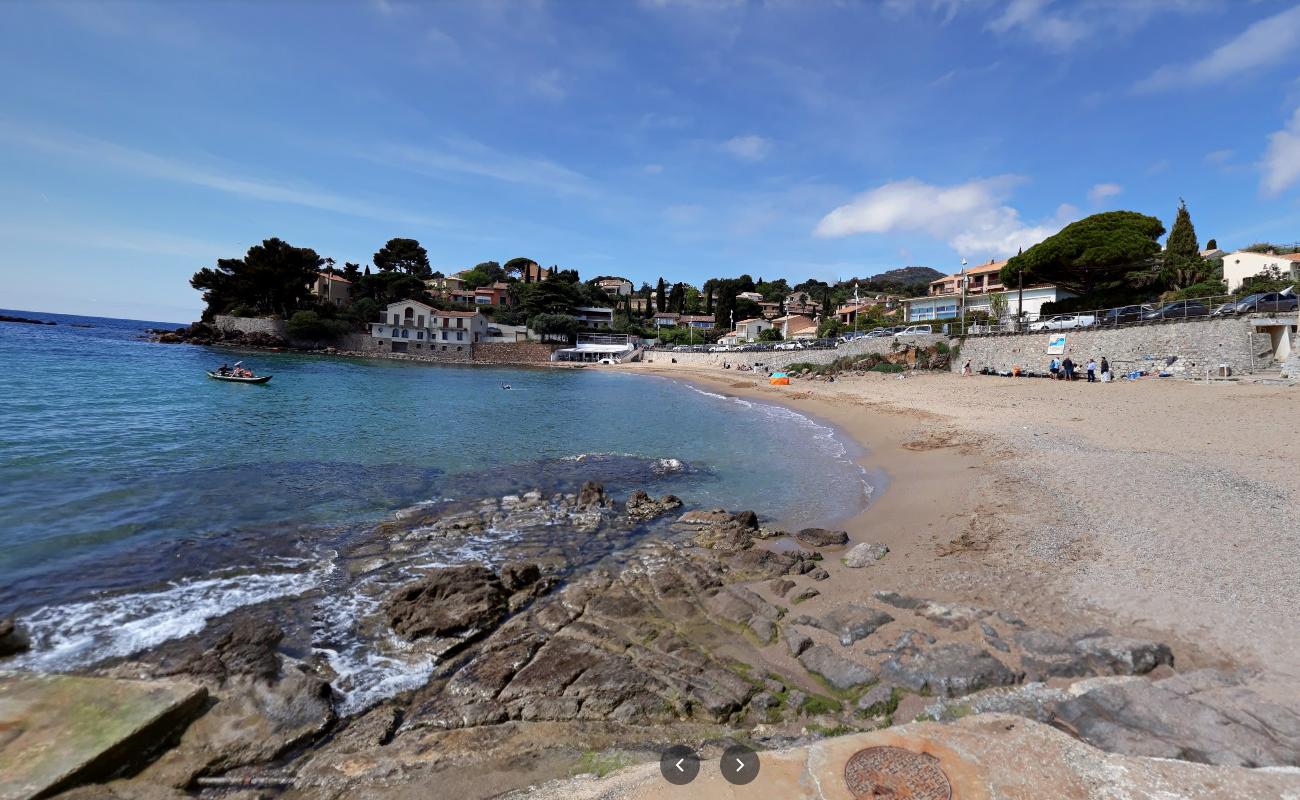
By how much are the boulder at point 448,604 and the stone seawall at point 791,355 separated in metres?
43.2

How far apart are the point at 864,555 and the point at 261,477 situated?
14.4 m

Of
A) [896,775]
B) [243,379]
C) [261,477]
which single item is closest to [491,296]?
[243,379]

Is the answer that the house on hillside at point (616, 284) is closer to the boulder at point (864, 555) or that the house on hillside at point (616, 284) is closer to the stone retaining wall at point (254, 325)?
the stone retaining wall at point (254, 325)

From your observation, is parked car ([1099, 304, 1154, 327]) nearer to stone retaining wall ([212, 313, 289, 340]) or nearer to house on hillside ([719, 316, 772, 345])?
house on hillside ([719, 316, 772, 345])

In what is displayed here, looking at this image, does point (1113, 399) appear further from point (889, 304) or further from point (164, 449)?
point (889, 304)

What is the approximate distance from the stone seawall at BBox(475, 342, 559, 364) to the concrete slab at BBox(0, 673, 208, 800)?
275 feet

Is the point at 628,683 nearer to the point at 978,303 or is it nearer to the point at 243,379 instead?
the point at 243,379

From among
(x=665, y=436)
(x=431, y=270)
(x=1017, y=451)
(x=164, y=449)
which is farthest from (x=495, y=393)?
(x=431, y=270)

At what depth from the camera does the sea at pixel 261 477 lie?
25.7 feet

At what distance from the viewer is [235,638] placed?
656 centimetres

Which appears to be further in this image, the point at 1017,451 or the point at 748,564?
the point at 1017,451

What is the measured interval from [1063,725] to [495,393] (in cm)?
3873

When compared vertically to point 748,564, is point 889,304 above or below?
above

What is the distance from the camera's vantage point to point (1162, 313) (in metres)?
28.4
